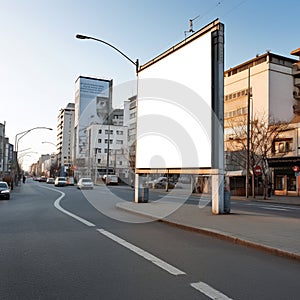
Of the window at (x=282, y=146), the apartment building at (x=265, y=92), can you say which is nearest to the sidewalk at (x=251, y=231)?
the window at (x=282, y=146)

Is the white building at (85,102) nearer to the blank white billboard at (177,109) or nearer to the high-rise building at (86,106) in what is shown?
the high-rise building at (86,106)

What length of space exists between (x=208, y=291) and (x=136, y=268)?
171cm

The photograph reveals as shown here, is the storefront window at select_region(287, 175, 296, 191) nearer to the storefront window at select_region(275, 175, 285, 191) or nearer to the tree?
the storefront window at select_region(275, 175, 285, 191)

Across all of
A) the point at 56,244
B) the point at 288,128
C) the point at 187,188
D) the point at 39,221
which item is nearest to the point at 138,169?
the point at 39,221

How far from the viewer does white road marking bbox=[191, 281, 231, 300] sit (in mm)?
4957

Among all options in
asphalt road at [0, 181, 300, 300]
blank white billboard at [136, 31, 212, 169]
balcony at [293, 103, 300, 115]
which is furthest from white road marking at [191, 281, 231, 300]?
balcony at [293, 103, 300, 115]

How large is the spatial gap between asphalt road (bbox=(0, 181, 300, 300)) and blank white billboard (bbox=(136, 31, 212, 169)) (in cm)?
637

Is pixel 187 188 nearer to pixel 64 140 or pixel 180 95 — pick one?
pixel 180 95

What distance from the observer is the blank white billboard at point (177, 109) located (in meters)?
15.9

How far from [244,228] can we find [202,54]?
823 cm

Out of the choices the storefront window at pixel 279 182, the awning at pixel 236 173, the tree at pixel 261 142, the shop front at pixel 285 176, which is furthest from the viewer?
the awning at pixel 236 173

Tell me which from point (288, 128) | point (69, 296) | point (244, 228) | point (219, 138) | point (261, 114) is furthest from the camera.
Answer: point (261, 114)

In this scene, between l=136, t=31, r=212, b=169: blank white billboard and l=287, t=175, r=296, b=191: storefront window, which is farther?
l=287, t=175, r=296, b=191: storefront window

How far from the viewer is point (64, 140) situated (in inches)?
6166
